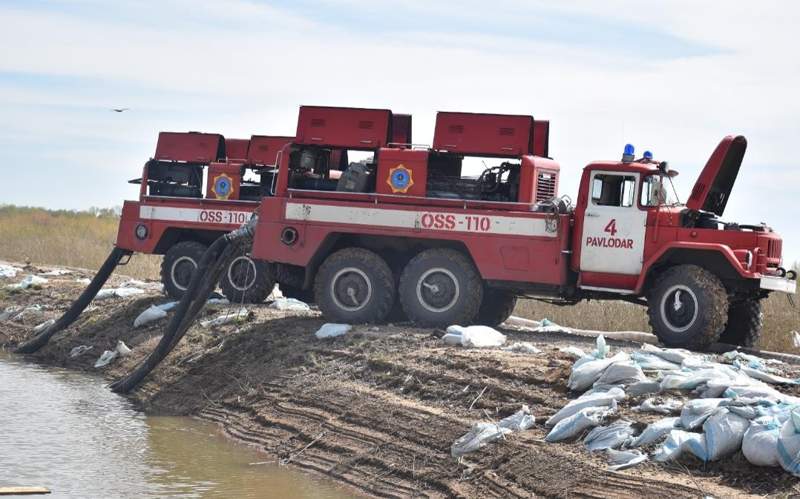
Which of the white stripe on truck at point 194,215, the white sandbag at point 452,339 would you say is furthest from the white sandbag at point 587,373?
the white stripe on truck at point 194,215

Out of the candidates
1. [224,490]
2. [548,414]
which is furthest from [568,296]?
[224,490]

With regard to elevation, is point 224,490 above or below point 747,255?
below

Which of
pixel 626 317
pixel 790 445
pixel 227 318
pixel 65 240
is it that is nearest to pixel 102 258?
pixel 65 240

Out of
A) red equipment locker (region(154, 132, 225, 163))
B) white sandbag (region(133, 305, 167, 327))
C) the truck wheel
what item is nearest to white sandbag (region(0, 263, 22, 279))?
red equipment locker (region(154, 132, 225, 163))

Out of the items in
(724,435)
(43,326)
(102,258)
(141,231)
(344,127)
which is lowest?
(43,326)

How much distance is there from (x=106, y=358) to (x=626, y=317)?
8.40 metres

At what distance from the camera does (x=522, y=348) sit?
48.0 feet

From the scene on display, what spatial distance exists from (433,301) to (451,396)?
12.8ft

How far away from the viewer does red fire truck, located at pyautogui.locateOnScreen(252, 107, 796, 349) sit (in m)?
15.7

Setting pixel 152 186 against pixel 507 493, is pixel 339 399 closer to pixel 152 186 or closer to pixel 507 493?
pixel 507 493

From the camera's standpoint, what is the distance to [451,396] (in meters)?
13.3

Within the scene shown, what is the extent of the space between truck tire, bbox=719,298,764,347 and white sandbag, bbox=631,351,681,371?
12.8ft

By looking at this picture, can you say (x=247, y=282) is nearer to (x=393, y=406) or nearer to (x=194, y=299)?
(x=194, y=299)

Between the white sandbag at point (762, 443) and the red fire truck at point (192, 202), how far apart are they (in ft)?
41.6
